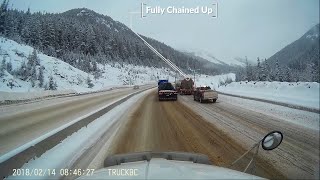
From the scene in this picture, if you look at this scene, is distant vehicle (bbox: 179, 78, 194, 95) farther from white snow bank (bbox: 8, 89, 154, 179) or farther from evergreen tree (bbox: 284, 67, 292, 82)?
white snow bank (bbox: 8, 89, 154, 179)

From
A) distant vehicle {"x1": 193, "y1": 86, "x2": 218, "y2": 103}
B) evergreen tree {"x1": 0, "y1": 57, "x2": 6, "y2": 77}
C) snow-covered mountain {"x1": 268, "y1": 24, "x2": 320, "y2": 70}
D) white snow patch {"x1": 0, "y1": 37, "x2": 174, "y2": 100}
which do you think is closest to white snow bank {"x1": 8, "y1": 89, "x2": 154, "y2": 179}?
A: evergreen tree {"x1": 0, "y1": 57, "x2": 6, "y2": 77}

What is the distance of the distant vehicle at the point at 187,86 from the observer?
150 ft

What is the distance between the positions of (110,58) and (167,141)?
57603mm

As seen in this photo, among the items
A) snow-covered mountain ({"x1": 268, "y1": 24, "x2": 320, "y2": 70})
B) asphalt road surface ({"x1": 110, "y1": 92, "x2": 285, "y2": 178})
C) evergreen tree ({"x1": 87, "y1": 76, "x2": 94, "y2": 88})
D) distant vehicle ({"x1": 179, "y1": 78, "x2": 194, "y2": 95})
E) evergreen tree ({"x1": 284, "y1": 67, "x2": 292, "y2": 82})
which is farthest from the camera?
evergreen tree ({"x1": 87, "y1": 76, "x2": 94, "y2": 88})

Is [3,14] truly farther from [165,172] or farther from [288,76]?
[288,76]

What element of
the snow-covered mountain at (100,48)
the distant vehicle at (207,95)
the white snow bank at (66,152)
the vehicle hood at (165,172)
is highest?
the snow-covered mountain at (100,48)

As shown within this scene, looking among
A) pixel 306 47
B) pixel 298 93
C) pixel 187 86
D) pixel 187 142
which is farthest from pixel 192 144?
pixel 187 86

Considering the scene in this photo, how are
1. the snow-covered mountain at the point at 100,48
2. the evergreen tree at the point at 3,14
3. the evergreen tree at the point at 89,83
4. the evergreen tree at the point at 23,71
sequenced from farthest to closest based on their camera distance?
the evergreen tree at the point at 89,83 → the snow-covered mountain at the point at 100,48 → the evergreen tree at the point at 23,71 → the evergreen tree at the point at 3,14

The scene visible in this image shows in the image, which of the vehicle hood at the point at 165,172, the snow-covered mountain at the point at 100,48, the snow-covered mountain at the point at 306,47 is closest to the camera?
the vehicle hood at the point at 165,172

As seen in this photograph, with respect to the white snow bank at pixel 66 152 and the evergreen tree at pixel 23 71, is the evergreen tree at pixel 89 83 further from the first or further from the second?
the white snow bank at pixel 66 152

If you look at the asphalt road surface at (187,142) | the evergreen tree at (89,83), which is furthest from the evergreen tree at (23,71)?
the evergreen tree at (89,83)

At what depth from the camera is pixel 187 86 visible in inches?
1815

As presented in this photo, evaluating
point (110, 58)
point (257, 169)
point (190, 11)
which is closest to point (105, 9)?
point (190, 11)

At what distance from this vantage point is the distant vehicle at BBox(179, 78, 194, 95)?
150ft
